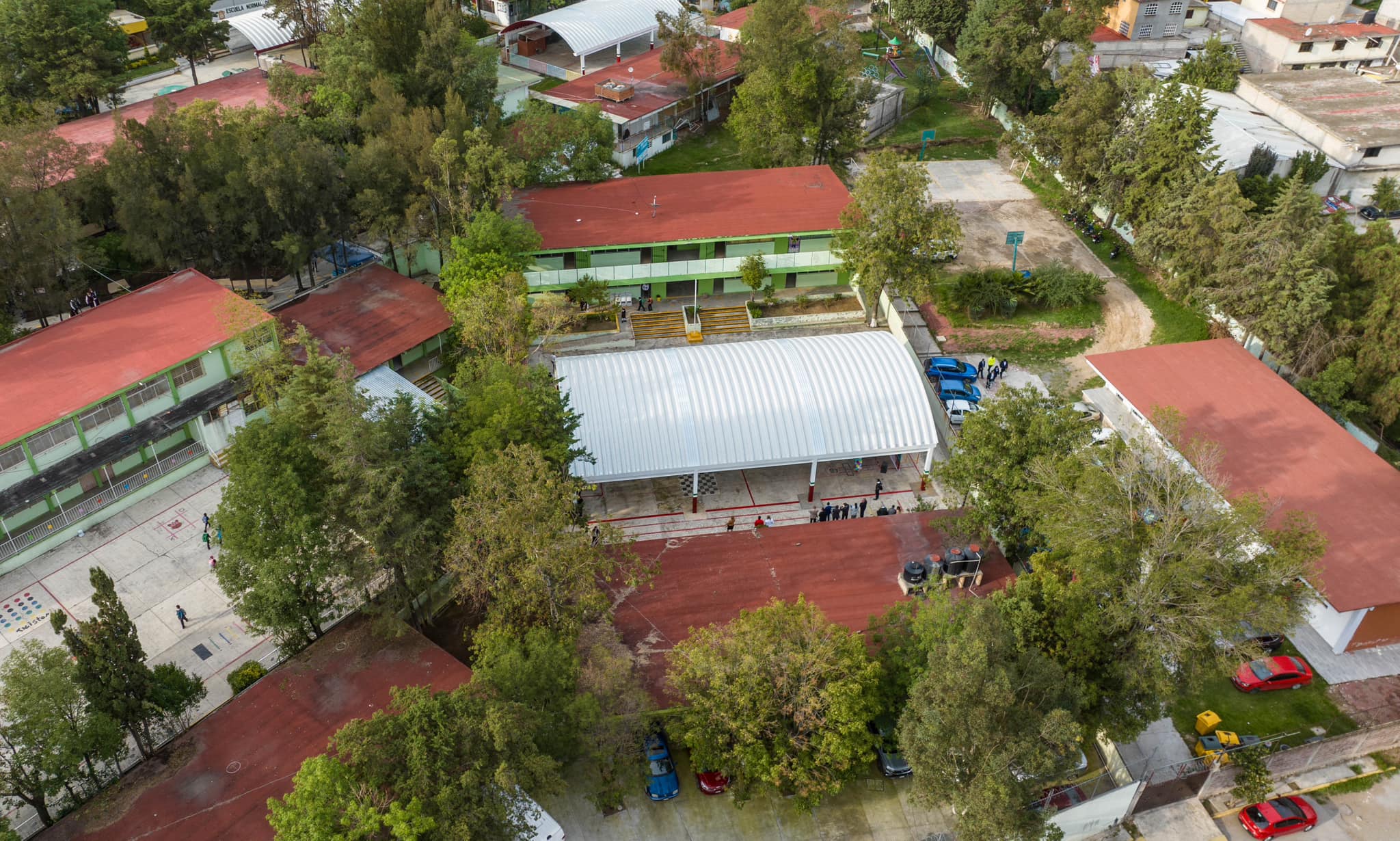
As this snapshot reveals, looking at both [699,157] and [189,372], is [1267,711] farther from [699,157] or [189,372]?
[699,157]

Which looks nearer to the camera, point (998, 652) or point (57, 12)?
point (998, 652)


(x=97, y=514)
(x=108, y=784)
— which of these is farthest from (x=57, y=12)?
(x=108, y=784)

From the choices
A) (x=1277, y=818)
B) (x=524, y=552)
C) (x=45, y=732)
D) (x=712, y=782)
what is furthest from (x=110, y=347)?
(x=1277, y=818)

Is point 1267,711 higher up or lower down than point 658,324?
lower down

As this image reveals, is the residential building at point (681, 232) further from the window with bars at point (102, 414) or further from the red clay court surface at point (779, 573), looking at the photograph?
the window with bars at point (102, 414)

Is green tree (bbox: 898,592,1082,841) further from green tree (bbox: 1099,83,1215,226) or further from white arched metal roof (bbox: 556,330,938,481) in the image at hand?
green tree (bbox: 1099,83,1215,226)

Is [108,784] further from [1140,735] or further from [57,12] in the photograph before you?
[57,12]

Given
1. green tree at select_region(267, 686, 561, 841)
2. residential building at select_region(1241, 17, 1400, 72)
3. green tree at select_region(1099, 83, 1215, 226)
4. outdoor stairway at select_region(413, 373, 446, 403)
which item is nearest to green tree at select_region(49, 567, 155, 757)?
green tree at select_region(267, 686, 561, 841)
